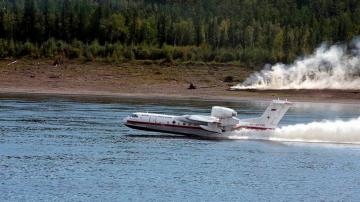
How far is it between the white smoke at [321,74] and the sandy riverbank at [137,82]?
1.42 metres

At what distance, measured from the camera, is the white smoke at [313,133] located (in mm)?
94812

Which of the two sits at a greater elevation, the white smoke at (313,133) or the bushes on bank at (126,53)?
the bushes on bank at (126,53)

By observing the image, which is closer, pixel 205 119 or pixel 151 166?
pixel 151 166

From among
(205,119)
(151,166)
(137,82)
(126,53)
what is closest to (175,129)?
(205,119)

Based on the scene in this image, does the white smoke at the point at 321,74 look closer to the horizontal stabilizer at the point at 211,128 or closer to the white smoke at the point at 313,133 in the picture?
the white smoke at the point at 313,133

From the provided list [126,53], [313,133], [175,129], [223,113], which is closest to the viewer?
[223,113]

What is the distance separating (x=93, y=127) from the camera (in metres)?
103

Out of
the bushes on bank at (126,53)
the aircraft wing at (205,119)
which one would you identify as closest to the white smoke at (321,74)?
the bushes on bank at (126,53)

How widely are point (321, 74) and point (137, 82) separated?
32.6m

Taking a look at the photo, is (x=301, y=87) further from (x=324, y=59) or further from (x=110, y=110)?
(x=110, y=110)

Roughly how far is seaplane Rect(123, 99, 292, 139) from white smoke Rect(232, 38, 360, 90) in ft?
177

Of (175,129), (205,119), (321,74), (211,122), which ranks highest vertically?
(321,74)

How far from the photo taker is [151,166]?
76.2 m

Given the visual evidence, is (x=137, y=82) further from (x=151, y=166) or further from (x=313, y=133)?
(x=151, y=166)
